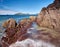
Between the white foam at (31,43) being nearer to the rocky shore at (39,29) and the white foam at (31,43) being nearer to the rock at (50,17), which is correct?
the rocky shore at (39,29)

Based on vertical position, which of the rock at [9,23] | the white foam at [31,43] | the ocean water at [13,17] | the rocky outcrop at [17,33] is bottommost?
the white foam at [31,43]

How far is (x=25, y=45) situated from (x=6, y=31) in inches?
22.4

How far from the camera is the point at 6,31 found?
359cm

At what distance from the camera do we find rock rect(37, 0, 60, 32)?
3320mm

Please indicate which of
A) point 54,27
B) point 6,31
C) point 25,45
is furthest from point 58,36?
point 6,31

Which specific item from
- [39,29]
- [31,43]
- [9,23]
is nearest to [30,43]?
[31,43]

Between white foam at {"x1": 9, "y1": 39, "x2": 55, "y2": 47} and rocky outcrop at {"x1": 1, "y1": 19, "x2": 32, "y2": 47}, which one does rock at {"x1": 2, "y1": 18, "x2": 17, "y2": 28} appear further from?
white foam at {"x1": 9, "y1": 39, "x2": 55, "y2": 47}

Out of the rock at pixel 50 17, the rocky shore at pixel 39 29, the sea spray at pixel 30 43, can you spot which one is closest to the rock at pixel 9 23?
the rocky shore at pixel 39 29

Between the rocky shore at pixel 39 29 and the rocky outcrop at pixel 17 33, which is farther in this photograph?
the rocky outcrop at pixel 17 33

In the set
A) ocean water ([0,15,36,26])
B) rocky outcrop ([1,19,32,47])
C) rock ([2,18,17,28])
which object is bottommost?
rocky outcrop ([1,19,32,47])

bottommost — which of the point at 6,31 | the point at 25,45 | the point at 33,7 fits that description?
the point at 25,45

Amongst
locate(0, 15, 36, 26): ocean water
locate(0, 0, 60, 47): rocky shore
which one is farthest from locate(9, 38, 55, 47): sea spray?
locate(0, 15, 36, 26): ocean water

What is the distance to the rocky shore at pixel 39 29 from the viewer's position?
3.28m

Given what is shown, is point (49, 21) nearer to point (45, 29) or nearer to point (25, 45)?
point (45, 29)
